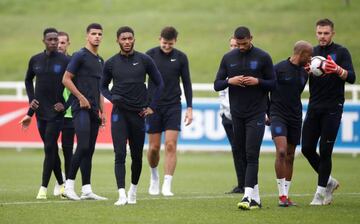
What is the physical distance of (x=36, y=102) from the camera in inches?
630

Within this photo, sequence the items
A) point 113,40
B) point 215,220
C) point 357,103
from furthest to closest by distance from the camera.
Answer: point 113,40, point 357,103, point 215,220

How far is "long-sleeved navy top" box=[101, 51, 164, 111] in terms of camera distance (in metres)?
14.5

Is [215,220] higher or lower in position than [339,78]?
lower

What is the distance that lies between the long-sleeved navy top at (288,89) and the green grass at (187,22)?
85.2 feet

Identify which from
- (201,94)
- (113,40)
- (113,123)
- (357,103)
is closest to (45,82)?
(113,123)

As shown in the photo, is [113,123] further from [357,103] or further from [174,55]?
[357,103]

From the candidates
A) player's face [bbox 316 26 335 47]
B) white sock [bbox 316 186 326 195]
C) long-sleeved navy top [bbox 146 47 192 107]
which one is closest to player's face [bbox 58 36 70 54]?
long-sleeved navy top [bbox 146 47 192 107]

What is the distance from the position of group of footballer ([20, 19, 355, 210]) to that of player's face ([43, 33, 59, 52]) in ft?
0.04

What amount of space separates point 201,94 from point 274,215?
22.8m

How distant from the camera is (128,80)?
14562mm

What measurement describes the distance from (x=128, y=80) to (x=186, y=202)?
6.76ft

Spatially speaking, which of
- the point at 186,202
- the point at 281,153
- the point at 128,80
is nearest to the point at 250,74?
the point at 281,153

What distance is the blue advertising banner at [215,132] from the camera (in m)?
27.4

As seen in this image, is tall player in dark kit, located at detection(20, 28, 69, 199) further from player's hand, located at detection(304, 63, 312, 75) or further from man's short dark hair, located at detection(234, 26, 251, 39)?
player's hand, located at detection(304, 63, 312, 75)
